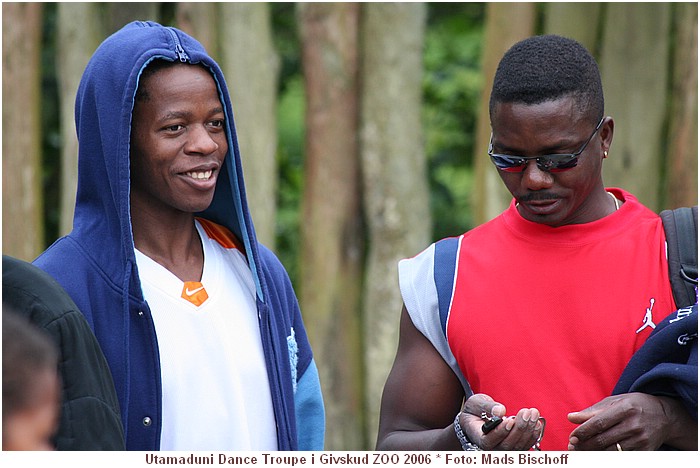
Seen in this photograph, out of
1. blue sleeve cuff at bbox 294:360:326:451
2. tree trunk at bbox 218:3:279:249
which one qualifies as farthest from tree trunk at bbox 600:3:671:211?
blue sleeve cuff at bbox 294:360:326:451

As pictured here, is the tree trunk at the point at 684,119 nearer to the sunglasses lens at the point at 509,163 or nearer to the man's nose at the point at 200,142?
the sunglasses lens at the point at 509,163

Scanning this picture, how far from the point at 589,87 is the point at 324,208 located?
3274mm

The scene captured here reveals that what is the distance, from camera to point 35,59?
623 cm

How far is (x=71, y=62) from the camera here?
19.9 ft

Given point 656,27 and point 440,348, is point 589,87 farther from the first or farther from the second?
point 656,27

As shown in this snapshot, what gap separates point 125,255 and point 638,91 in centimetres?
342

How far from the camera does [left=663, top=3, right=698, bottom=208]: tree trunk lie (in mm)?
5039

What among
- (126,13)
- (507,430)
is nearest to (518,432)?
(507,430)

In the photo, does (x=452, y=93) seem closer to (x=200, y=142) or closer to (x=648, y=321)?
(x=200, y=142)

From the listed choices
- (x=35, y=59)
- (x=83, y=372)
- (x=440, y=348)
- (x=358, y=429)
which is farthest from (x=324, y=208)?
(x=83, y=372)

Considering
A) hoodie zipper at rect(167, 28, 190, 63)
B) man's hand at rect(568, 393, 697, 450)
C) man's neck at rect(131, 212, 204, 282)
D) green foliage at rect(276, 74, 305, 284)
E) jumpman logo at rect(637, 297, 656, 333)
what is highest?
hoodie zipper at rect(167, 28, 190, 63)

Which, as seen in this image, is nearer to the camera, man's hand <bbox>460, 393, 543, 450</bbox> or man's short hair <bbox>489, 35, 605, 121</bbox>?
man's hand <bbox>460, 393, 543, 450</bbox>

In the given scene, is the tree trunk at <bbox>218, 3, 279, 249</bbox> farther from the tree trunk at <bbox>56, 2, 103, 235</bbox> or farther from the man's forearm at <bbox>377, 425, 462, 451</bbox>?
the man's forearm at <bbox>377, 425, 462, 451</bbox>

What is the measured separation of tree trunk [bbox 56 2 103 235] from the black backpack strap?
408cm
